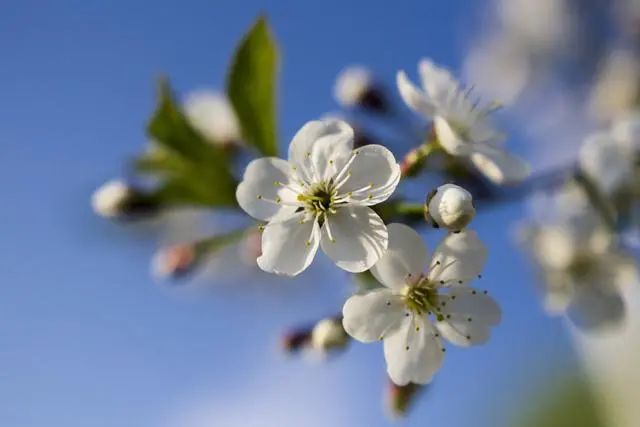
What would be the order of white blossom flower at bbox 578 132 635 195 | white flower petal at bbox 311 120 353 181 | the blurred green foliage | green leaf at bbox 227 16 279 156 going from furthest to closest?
the blurred green foliage
white blossom flower at bbox 578 132 635 195
green leaf at bbox 227 16 279 156
white flower petal at bbox 311 120 353 181

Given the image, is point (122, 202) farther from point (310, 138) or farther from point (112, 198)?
point (310, 138)

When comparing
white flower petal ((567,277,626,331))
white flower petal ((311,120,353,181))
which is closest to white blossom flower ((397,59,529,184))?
white flower petal ((311,120,353,181))

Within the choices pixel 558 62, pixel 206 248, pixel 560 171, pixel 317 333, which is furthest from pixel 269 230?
pixel 558 62

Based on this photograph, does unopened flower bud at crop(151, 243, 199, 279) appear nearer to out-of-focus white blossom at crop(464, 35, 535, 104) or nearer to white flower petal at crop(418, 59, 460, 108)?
white flower petal at crop(418, 59, 460, 108)

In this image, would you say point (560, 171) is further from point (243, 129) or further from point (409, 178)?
point (243, 129)

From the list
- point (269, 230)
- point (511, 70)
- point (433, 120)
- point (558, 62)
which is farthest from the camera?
point (511, 70)

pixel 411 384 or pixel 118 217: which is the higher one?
pixel 118 217

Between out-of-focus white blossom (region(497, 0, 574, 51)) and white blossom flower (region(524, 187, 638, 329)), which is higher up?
out-of-focus white blossom (region(497, 0, 574, 51))

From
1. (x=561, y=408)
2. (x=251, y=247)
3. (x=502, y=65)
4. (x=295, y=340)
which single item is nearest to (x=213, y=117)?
(x=251, y=247)
